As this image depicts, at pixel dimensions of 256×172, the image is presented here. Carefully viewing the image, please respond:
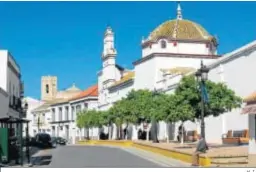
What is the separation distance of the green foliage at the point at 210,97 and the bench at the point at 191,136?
1308 cm

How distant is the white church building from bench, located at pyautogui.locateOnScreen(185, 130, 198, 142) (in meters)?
0.60

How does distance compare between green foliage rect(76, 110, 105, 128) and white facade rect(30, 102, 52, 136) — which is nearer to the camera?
green foliage rect(76, 110, 105, 128)

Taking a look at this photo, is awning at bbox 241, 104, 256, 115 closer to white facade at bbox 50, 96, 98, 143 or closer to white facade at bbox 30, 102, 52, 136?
white facade at bbox 50, 96, 98, 143

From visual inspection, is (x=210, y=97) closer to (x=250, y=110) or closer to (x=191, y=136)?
Result: (x=250, y=110)

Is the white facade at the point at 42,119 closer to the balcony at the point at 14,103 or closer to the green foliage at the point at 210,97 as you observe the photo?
the balcony at the point at 14,103

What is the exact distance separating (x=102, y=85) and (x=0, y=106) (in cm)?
5129

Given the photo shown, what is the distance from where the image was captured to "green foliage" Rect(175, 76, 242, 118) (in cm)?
3253

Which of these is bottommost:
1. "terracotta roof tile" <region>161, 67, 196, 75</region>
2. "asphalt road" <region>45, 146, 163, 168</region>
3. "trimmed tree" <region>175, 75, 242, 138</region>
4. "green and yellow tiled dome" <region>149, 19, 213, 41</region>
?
"asphalt road" <region>45, 146, 163, 168</region>

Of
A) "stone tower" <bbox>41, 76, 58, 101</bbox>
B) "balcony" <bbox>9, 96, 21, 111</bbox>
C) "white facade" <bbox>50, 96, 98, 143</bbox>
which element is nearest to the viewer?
"balcony" <bbox>9, 96, 21, 111</bbox>

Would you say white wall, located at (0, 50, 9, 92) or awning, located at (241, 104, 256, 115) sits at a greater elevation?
white wall, located at (0, 50, 9, 92)

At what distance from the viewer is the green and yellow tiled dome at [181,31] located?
67.2 meters

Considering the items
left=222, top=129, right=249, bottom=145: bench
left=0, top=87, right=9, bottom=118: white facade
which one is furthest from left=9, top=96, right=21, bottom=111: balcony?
left=222, top=129, right=249, bottom=145: bench

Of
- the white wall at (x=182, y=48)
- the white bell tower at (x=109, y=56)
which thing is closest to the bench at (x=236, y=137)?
the white wall at (x=182, y=48)
